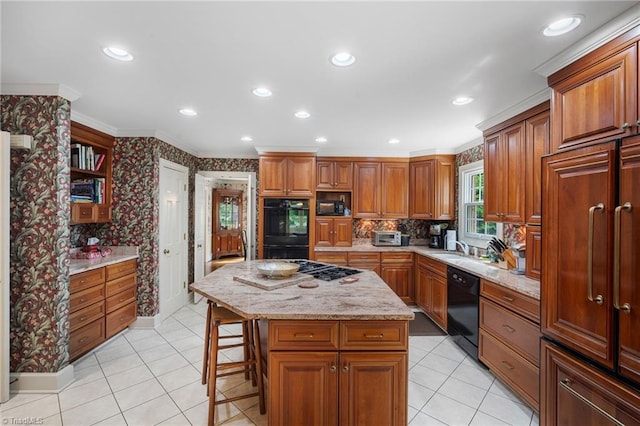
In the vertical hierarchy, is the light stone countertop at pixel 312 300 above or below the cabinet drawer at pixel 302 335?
above

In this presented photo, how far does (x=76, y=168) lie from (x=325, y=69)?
2.84 metres

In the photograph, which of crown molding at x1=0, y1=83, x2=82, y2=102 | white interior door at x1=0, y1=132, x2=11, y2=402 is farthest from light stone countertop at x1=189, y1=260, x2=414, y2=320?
crown molding at x1=0, y1=83, x2=82, y2=102

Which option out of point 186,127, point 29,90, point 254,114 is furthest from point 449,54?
point 29,90

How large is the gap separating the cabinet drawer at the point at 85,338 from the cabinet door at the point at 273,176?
8.10 feet

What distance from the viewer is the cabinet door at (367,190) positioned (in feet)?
14.9

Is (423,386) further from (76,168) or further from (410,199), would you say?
(76,168)

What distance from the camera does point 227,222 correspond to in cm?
894

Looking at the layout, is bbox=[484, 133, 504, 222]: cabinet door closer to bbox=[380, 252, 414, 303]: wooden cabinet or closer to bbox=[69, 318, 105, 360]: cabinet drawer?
bbox=[380, 252, 414, 303]: wooden cabinet

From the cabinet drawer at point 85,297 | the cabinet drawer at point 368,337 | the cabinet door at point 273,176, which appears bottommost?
the cabinet drawer at point 85,297

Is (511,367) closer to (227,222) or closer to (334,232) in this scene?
(334,232)

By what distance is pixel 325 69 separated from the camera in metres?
1.94

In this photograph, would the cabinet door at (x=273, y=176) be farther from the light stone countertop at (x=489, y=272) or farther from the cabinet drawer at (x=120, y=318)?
the cabinet drawer at (x=120, y=318)

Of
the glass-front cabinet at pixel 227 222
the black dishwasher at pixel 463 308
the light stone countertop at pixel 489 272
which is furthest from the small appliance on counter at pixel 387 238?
the glass-front cabinet at pixel 227 222

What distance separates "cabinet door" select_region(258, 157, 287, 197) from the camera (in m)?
4.22
